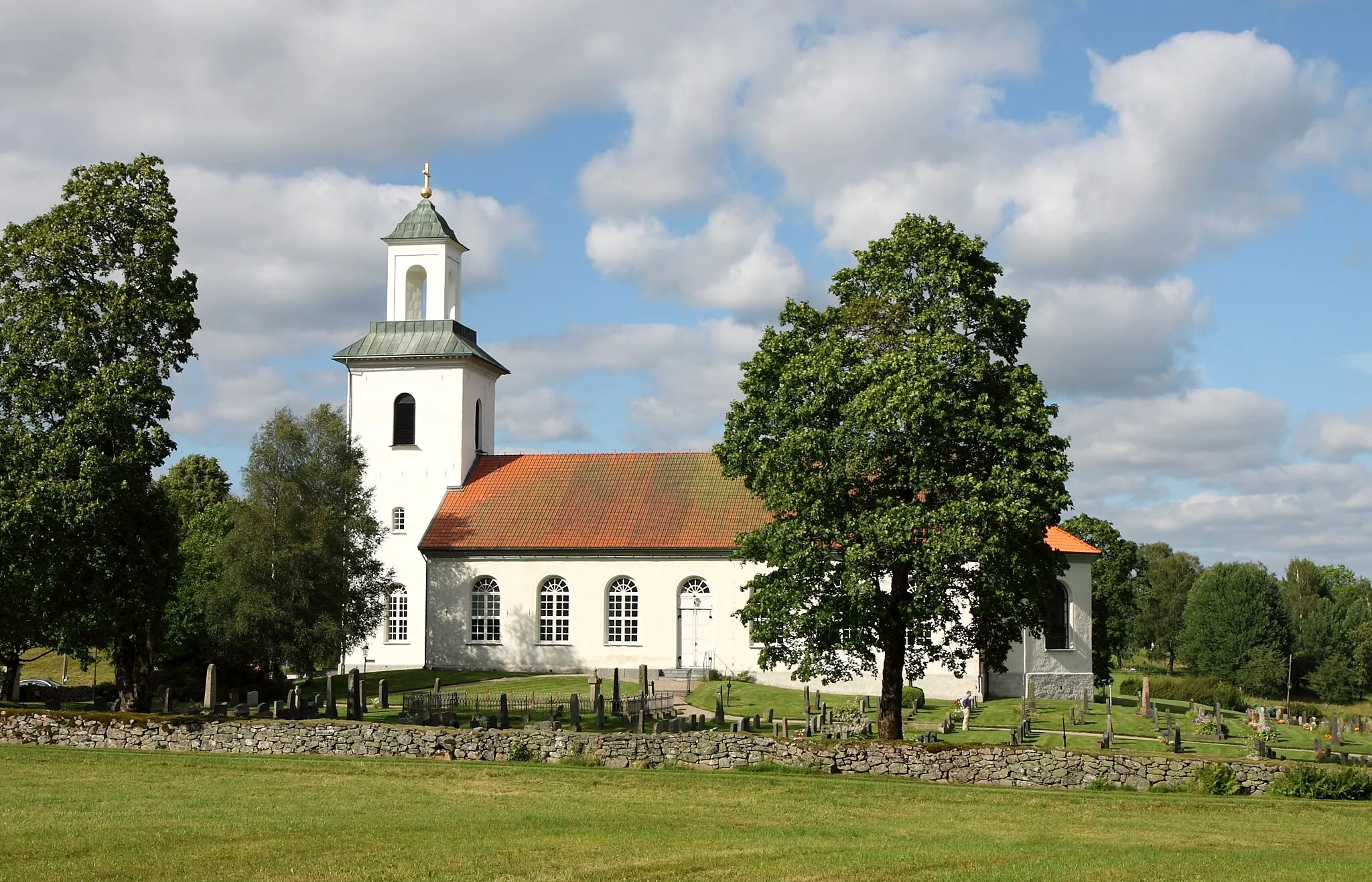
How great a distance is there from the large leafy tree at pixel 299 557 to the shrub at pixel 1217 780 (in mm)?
26200

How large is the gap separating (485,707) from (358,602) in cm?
860

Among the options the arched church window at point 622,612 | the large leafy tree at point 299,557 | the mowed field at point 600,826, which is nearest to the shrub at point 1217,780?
the mowed field at point 600,826

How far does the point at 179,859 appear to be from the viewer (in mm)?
15273

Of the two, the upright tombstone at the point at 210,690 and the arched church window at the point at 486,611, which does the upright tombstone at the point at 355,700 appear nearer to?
the upright tombstone at the point at 210,690

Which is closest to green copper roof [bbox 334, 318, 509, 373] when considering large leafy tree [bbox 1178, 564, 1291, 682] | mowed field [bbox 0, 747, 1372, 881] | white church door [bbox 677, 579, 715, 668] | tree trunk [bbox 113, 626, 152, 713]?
white church door [bbox 677, 579, 715, 668]

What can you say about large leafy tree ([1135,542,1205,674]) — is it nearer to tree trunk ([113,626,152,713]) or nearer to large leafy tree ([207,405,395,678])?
large leafy tree ([207,405,395,678])

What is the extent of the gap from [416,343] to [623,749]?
30.4 meters

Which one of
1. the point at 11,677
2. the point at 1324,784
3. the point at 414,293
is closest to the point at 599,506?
the point at 414,293

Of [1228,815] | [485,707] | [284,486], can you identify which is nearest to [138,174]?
[284,486]

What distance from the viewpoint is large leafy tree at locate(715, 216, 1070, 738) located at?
26438mm

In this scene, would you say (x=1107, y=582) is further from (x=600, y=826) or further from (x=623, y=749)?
(x=600, y=826)

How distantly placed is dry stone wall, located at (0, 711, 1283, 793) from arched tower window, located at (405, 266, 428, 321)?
94.0 feet

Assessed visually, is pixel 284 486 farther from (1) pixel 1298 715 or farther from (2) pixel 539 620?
(1) pixel 1298 715

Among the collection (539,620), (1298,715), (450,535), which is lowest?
(1298,715)
